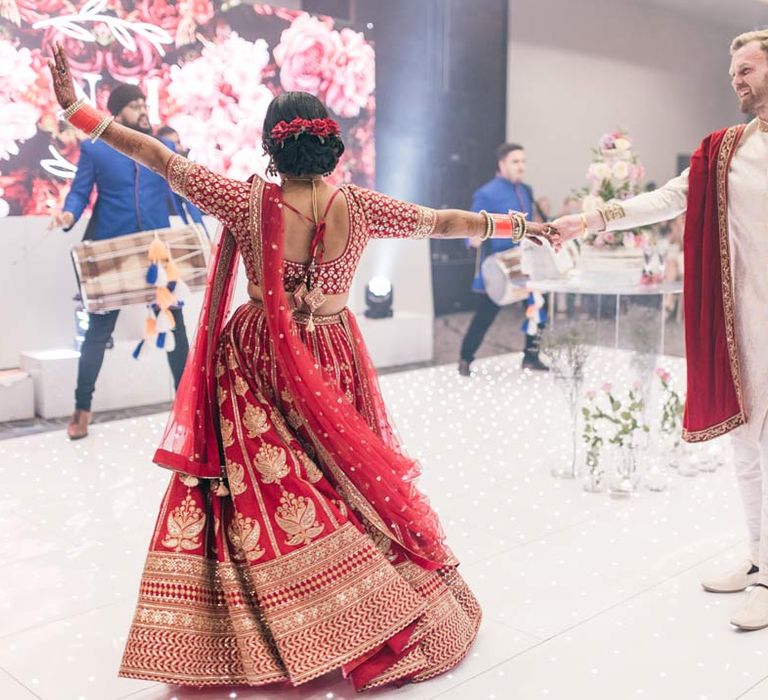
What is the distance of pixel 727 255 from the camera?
111 inches

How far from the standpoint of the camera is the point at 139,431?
507 centimetres

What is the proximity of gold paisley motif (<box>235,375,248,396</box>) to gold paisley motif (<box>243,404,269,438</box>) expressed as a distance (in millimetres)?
39

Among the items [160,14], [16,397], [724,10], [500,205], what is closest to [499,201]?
[500,205]

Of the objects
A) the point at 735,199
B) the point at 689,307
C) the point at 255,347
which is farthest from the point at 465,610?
the point at 735,199

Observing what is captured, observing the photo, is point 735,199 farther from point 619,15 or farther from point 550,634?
point 619,15

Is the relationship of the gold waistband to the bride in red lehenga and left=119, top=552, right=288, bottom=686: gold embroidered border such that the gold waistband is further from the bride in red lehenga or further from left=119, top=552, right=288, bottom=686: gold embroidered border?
left=119, top=552, right=288, bottom=686: gold embroidered border

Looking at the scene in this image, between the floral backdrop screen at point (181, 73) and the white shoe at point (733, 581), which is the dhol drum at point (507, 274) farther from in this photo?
the white shoe at point (733, 581)

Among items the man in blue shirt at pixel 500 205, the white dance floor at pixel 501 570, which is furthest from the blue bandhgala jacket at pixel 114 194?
the man in blue shirt at pixel 500 205

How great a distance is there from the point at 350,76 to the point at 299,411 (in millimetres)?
5078

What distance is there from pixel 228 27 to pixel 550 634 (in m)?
4.82

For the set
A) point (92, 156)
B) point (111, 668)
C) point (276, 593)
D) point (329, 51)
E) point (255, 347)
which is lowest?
point (111, 668)

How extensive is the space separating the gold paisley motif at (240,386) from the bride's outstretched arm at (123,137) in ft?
1.86

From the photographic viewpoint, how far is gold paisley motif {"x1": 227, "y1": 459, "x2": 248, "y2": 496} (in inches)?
96.3

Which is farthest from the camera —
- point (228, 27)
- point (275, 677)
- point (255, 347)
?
point (228, 27)
